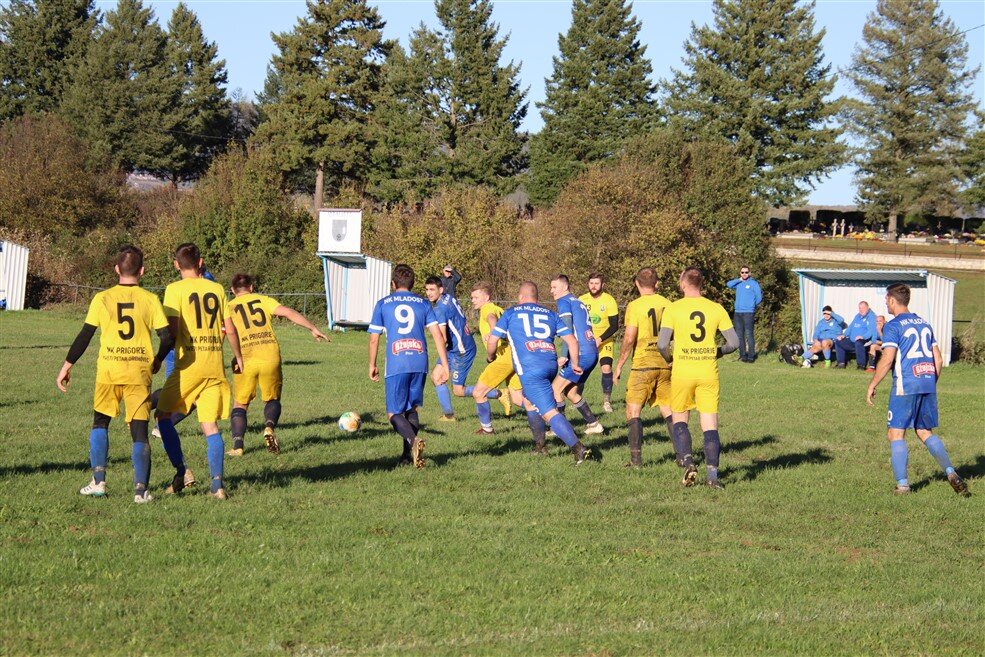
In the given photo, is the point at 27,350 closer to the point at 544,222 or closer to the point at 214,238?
→ the point at 544,222

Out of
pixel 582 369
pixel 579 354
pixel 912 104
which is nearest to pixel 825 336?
pixel 579 354

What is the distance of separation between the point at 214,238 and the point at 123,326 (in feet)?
Result: 133

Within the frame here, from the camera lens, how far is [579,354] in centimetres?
1375

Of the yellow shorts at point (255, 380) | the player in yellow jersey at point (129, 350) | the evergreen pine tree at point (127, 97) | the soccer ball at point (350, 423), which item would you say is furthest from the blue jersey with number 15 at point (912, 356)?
the evergreen pine tree at point (127, 97)

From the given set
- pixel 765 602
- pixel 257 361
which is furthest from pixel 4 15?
pixel 765 602

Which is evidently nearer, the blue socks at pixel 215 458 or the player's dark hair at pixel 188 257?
the blue socks at pixel 215 458

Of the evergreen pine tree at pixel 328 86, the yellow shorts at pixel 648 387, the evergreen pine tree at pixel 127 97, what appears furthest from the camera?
the evergreen pine tree at pixel 127 97

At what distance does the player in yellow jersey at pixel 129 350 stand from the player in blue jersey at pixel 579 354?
529 cm

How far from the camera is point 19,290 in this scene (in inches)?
1515

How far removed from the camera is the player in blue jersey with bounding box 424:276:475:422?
14.1 meters

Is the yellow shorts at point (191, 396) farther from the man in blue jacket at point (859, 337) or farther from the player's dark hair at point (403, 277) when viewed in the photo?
the man in blue jacket at point (859, 337)

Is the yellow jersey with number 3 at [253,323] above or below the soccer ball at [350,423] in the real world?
above

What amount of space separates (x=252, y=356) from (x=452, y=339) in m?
3.49

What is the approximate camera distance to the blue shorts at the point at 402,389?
11.2 m
